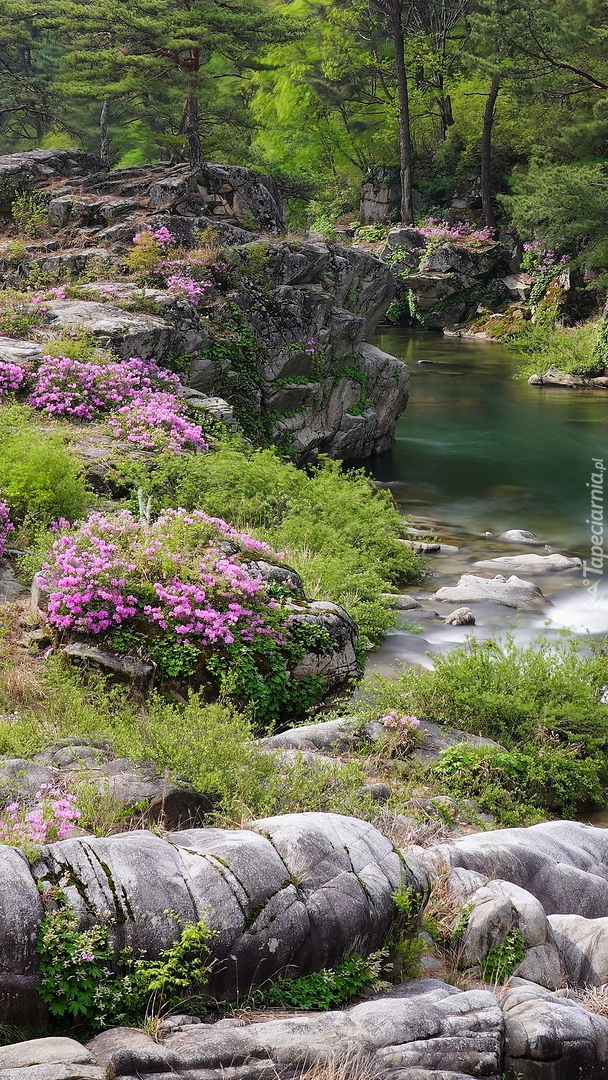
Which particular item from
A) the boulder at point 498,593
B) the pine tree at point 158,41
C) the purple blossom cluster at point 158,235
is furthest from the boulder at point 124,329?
the boulder at point 498,593

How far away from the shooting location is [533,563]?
1369 centimetres

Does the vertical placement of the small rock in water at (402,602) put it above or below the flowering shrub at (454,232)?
below

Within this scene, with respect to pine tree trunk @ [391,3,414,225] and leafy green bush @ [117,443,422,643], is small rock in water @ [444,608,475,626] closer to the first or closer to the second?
leafy green bush @ [117,443,422,643]

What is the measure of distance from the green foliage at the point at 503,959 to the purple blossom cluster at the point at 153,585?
395cm

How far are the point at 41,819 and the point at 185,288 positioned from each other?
13.7 meters

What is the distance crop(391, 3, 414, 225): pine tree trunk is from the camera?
3500 centimetres

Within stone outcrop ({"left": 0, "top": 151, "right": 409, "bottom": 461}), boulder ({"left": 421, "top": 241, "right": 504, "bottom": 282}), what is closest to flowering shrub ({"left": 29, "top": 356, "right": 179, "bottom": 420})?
stone outcrop ({"left": 0, "top": 151, "right": 409, "bottom": 461})

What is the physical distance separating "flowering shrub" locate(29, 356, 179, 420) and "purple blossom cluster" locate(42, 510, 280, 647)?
15.7ft

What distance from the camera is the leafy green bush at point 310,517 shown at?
1095 centimetres

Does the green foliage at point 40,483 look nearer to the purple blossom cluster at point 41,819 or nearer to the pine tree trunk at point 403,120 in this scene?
the purple blossom cluster at point 41,819

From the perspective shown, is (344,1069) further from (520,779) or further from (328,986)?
(520,779)

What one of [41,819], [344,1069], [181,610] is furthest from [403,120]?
[344,1069]


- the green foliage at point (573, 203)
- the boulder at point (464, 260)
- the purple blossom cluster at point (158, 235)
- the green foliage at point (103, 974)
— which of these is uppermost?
the green foliage at point (573, 203)

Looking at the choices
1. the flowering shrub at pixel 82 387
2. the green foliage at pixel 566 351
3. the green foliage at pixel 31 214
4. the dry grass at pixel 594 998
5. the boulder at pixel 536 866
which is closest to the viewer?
the dry grass at pixel 594 998
